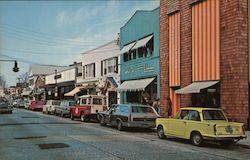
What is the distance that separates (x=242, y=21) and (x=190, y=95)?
243 inches

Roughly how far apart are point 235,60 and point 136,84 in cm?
1191

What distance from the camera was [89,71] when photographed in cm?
4369

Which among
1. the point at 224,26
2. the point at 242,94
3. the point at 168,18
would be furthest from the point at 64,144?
the point at 168,18

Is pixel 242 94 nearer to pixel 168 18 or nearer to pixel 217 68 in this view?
pixel 217 68

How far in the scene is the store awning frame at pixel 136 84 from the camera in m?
28.2

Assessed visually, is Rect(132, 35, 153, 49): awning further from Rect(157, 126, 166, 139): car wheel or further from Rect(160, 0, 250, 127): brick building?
Rect(157, 126, 166, 139): car wheel

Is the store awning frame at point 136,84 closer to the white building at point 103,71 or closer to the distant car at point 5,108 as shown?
the white building at point 103,71

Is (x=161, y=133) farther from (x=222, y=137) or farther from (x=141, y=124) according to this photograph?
(x=222, y=137)

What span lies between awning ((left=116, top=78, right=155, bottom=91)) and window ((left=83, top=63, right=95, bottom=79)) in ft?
32.8

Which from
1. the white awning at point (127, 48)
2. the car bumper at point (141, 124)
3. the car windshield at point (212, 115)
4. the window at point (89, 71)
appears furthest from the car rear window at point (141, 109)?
the window at point (89, 71)

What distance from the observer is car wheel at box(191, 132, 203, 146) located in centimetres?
1340

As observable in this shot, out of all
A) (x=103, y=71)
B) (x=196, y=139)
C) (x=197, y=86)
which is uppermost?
(x=103, y=71)

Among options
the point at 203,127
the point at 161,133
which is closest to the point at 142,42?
the point at 161,133

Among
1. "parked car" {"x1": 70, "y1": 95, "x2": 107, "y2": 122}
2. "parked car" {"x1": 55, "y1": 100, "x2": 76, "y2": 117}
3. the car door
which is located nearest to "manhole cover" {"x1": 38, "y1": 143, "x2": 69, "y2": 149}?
the car door
